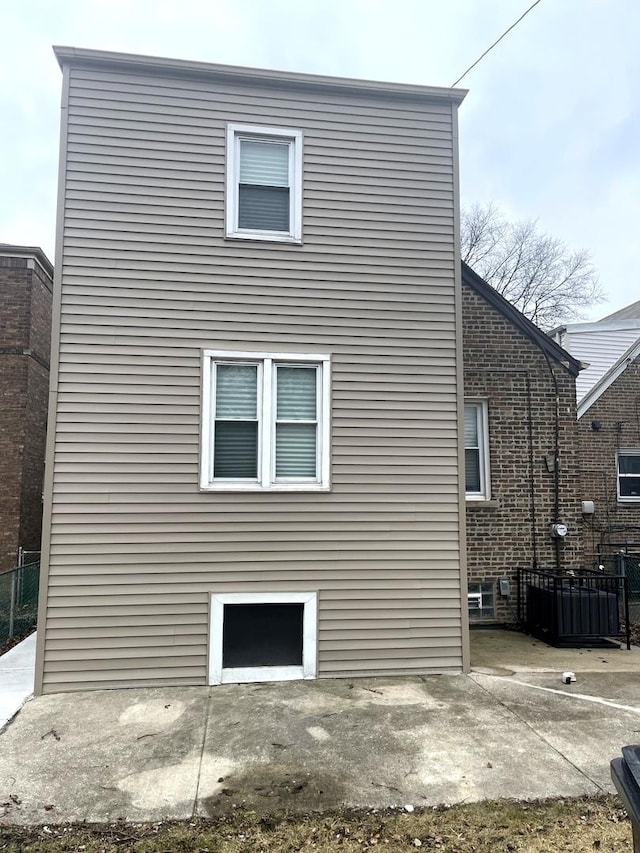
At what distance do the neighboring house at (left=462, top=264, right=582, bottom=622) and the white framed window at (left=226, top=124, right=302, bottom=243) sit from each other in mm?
3318

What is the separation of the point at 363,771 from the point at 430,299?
458 centimetres

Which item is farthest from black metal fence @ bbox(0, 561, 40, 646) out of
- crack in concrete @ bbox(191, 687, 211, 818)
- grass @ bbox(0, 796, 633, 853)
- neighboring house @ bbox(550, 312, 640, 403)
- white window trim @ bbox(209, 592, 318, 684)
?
neighboring house @ bbox(550, 312, 640, 403)

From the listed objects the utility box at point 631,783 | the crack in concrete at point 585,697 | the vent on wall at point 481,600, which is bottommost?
the crack in concrete at point 585,697

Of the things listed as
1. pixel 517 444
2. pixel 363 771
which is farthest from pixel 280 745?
pixel 517 444

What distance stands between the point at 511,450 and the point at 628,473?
4160 mm

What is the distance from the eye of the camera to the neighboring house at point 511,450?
26.2 ft

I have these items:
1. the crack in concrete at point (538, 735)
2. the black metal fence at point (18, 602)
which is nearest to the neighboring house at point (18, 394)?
the black metal fence at point (18, 602)

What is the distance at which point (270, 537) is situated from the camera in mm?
5613

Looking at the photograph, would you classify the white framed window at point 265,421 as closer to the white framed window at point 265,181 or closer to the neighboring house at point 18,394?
the white framed window at point 265,181

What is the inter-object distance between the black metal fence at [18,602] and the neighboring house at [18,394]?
1.47 metres

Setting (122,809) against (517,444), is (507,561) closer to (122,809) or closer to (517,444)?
(517,444)

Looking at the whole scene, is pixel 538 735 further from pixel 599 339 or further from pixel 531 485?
pixel 599 339

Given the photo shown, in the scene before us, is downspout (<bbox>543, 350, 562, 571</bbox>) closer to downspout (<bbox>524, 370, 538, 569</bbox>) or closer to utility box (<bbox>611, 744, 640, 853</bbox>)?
downspout (<bbox>524, 370, 538, 569</bbox>)

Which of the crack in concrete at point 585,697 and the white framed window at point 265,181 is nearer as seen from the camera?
the crack in concrete at point 585,697
